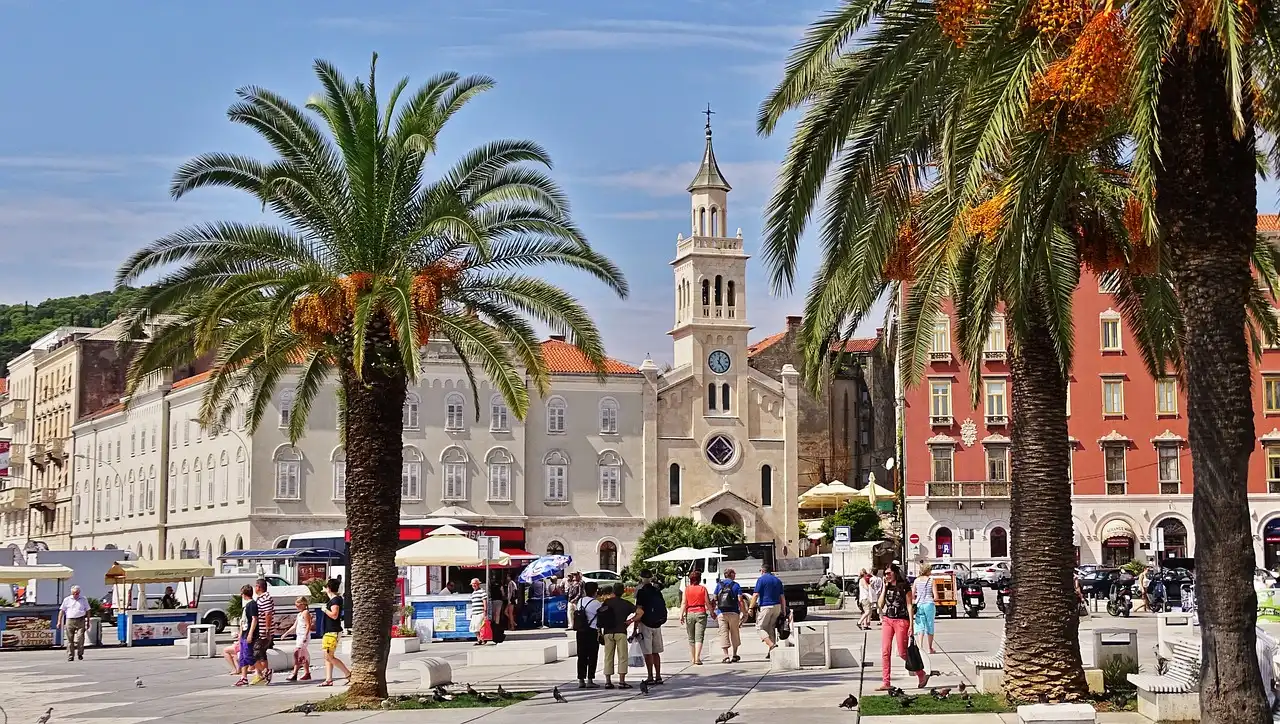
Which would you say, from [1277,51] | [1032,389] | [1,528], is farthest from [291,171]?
[1,528]

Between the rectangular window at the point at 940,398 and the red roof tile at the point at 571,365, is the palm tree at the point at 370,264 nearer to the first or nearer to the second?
the rectangular window at the point at 940,398

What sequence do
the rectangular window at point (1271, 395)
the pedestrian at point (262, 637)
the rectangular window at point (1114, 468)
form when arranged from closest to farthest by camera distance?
1. the pedestrian at point (262, 637)
2. the rectangular window at point (1271, 395)
3. the rectangular window at point (1114, 468)

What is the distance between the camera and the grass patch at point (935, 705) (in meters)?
18.3

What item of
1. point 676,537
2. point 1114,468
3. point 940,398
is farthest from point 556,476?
point 1114,468

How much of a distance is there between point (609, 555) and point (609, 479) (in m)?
3.68

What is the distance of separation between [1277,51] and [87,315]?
119 metres

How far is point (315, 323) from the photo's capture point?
21.9 meters

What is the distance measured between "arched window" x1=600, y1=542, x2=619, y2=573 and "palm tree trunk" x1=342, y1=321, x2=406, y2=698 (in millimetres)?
57015

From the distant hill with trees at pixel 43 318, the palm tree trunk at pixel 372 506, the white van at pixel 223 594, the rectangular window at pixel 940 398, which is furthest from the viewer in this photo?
the distant hill with trees at pixel 43 318

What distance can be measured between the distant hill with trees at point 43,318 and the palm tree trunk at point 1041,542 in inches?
4159

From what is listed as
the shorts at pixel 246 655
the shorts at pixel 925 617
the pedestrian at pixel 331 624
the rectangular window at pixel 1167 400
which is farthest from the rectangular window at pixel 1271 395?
the shorts at pixel 246 655

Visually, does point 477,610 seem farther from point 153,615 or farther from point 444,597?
point 153,615

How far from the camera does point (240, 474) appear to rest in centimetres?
7438

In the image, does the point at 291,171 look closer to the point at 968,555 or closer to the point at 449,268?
the point at 449,268
